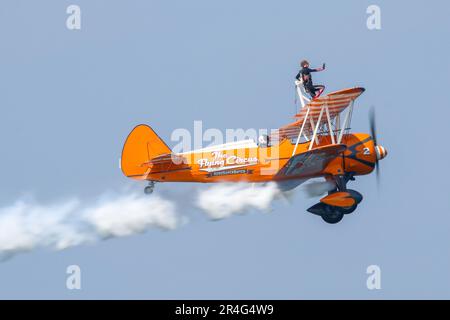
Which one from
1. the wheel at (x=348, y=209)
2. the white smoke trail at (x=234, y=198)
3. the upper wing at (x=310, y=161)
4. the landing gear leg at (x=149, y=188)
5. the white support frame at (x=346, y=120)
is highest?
the white support frame at (x=346, y=120)

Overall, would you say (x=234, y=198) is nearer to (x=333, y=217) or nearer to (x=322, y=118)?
(x=333, y=217)

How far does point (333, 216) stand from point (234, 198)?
2.52m

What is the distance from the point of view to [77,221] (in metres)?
33.0

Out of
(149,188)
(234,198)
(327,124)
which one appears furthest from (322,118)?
(149,188)

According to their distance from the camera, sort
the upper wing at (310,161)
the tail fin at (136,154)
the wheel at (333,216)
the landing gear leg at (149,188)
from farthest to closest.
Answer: the tail fin at (136,154)
the landing gear leg at (149,188)
the wheel at (333,216)
the upper wing at (310,161)

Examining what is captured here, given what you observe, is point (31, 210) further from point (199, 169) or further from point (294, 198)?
point (294, 198)

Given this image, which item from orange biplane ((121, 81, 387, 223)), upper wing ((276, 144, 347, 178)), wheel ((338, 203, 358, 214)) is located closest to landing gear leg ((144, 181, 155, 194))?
orange biplane ((121, 81, 387, 223))

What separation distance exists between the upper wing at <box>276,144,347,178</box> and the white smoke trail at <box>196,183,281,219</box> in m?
0.65

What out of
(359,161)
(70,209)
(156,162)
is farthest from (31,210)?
(359,161)

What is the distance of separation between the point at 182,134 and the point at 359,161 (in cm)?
Answer: 439

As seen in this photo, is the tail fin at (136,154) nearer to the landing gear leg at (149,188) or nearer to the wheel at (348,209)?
the landing gear leg at (149,188)

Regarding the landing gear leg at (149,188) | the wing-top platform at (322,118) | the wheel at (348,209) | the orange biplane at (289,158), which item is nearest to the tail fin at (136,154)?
the orange biplane at (289,158)

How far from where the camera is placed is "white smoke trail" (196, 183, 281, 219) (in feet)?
110

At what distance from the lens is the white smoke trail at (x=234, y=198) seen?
33625mm
